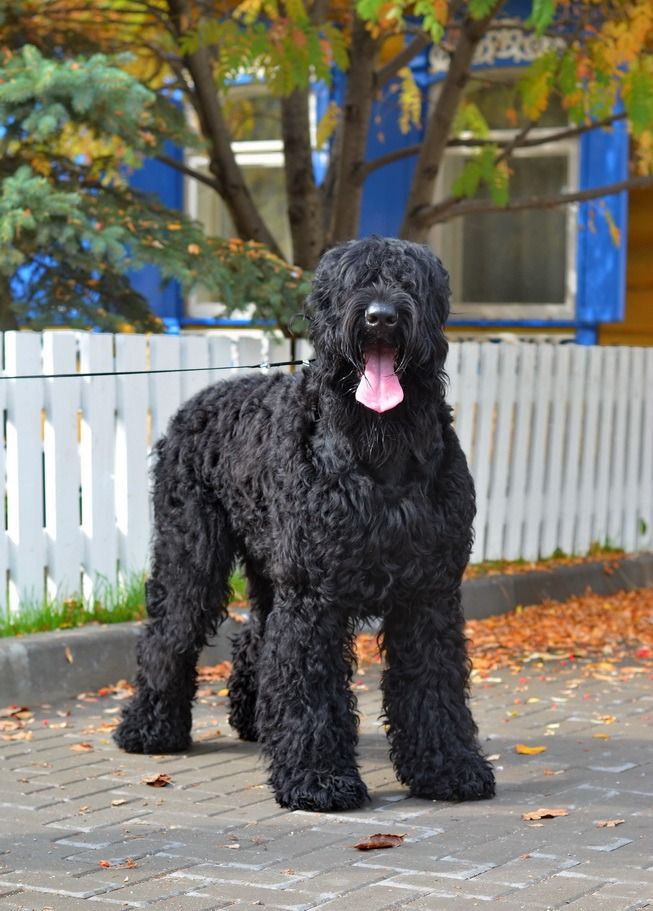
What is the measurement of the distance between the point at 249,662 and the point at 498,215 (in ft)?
27.3

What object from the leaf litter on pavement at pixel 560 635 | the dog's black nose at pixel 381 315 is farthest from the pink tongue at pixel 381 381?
the leaf litter on pavement at pixel 560 635

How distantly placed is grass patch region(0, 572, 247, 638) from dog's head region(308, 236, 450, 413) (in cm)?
251

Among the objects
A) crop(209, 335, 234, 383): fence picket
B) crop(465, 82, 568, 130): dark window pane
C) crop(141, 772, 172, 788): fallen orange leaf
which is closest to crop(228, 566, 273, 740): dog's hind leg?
crop(141, 772, 172, 788): fallen orange leaf

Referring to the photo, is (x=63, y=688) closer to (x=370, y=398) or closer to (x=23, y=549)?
(x=23, y=549)

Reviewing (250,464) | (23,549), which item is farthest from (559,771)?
(23,549)

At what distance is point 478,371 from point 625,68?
325 cm

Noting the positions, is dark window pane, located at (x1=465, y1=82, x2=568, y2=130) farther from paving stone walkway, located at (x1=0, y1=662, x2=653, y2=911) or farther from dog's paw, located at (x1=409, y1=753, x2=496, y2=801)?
dog's paw, located at (x1=409, y1=753, x2=496, y2=801)

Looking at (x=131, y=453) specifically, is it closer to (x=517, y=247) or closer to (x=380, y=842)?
(x=380, y=842)

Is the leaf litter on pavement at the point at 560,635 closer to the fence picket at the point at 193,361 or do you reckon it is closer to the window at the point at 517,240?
the fence picket at the point at 193,361

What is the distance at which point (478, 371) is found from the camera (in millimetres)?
9719

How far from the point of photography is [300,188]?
34.6 feet

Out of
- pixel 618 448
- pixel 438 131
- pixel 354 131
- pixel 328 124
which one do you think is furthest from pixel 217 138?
pixel 618 448

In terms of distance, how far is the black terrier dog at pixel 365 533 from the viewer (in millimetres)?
4758

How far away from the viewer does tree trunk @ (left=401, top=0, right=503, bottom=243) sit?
400 inches
